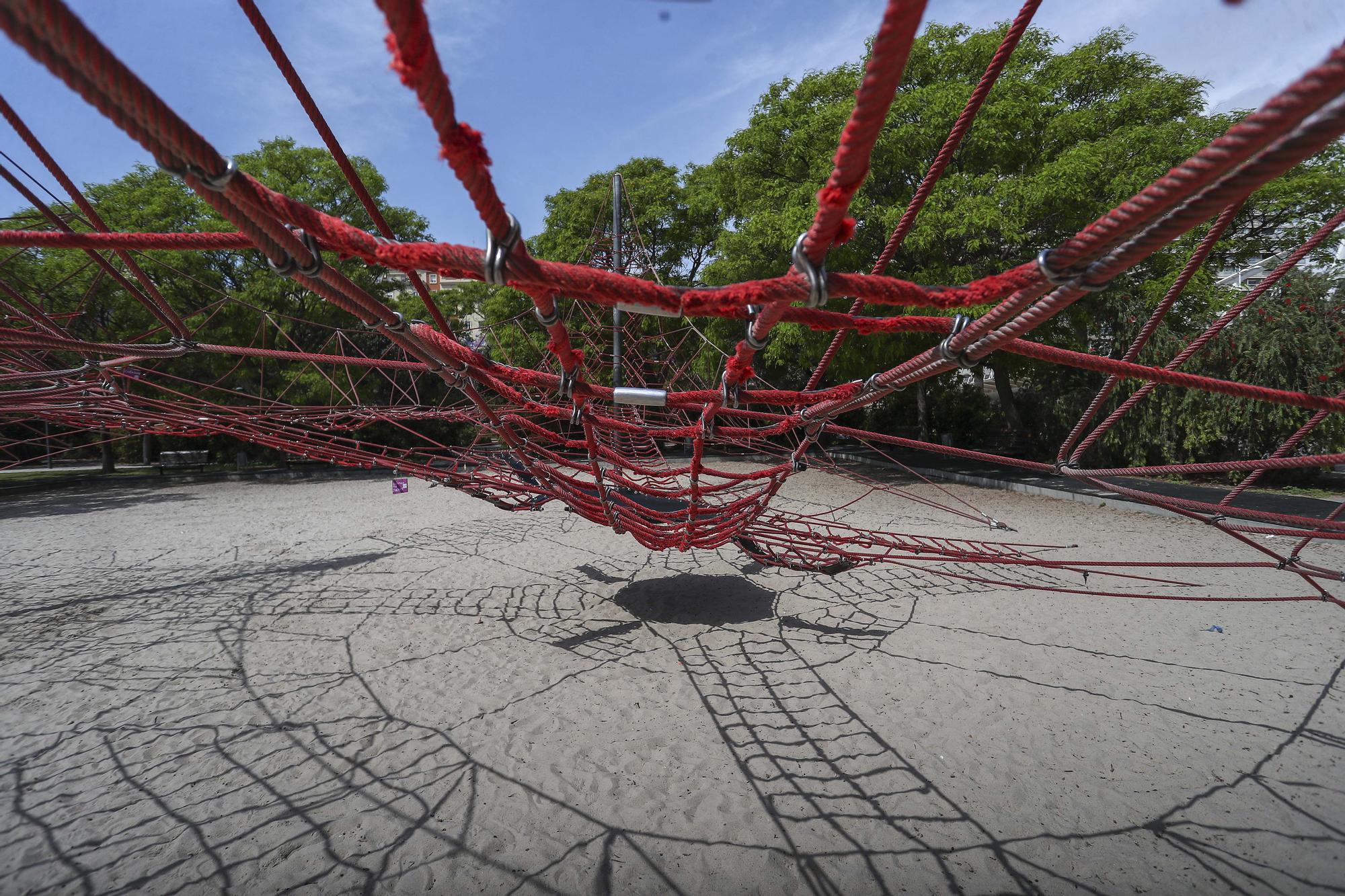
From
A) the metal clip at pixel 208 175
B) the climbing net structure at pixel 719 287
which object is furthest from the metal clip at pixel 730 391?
the metal clip at pixel 208 175

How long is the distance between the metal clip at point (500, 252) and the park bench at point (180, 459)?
14010 millimetres

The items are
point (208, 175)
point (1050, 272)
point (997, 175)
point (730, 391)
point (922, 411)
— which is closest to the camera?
point (208, 175)

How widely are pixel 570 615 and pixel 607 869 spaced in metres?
2.24

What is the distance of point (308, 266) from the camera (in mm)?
1032

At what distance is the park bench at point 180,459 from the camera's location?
460 inches

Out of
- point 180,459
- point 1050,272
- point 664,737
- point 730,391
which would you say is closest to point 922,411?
point 664,737

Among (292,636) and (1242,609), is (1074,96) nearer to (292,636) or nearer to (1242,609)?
(1242,609)

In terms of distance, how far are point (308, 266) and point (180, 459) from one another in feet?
47.3

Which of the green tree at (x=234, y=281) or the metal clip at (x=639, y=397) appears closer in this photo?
the metal clip at (x=639, y=397)

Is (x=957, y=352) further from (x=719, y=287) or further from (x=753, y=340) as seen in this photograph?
(x=719, y=287)

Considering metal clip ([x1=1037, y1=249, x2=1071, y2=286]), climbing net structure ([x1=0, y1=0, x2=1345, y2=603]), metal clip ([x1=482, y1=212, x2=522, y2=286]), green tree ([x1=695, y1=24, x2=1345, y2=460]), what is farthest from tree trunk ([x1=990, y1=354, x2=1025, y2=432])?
metal clip ([x1=482, y1=212, x2=522, y2=286])

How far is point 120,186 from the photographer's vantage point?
9391 millimetres

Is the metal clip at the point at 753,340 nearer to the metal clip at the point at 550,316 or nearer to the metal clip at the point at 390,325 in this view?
the metal clip at the point at 550,316

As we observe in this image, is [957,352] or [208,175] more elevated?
[208,175]
